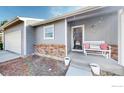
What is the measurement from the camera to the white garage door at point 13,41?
13.7 feet

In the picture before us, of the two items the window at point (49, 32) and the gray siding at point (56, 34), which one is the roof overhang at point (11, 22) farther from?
the window at point (49, 32)

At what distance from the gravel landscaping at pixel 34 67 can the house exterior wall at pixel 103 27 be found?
3.24ft

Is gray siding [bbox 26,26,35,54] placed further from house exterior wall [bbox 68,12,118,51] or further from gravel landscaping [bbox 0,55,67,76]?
house exterior wall [bbox 68,12,118,51]

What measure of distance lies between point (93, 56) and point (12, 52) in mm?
2314

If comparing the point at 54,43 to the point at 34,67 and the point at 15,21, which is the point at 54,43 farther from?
the point at 15,21

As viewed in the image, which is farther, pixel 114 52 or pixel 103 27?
pixel 103 27

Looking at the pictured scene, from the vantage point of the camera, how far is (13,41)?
170 inches

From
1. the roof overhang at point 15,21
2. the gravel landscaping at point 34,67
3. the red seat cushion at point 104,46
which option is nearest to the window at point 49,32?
the roof overhang at point 15,21

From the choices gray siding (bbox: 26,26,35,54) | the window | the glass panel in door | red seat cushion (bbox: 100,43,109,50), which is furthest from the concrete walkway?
gray siding (bbox: 26,26,35,54)

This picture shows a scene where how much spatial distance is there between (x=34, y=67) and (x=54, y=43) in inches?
31.6

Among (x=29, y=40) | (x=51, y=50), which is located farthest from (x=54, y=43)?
(x=29, y=40)
